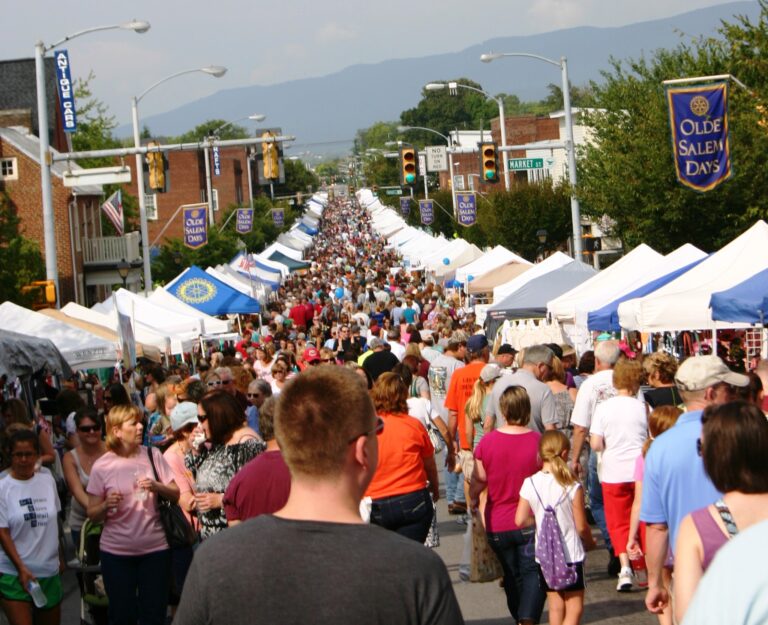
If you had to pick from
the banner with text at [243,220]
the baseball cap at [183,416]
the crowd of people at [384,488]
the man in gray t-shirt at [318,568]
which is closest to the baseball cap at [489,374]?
the crowd of people at [384,488]

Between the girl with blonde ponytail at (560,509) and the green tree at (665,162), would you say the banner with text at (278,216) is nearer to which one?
the green tree at (665,162)

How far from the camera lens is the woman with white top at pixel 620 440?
9.37m

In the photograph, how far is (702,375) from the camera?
20.9 ft

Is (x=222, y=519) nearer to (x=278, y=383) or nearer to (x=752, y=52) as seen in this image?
(x=278, y=383)

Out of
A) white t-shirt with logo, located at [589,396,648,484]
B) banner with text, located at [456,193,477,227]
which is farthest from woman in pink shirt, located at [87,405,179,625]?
banner with text, located at [456,193,477,227]

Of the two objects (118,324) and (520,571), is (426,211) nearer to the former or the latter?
(118,324)

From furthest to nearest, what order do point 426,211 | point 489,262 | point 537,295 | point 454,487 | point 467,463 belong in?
point 426,211 < point 489,262 < point 537,295 < point 454,487 < point 467,463

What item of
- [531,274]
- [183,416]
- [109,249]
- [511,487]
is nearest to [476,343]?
[183,416]

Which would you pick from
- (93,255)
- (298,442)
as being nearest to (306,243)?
(93,255)

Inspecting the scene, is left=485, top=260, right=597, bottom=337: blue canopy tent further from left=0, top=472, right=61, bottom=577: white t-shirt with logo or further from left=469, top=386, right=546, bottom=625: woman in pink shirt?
left=0, top=472, right=61, bottom=577: white t-shirt with logo

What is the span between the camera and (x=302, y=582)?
3.03m

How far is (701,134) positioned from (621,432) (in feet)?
37.8

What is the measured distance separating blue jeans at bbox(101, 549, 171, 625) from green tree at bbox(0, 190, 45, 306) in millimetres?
21318

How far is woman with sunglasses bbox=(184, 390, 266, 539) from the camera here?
750 centimetres
